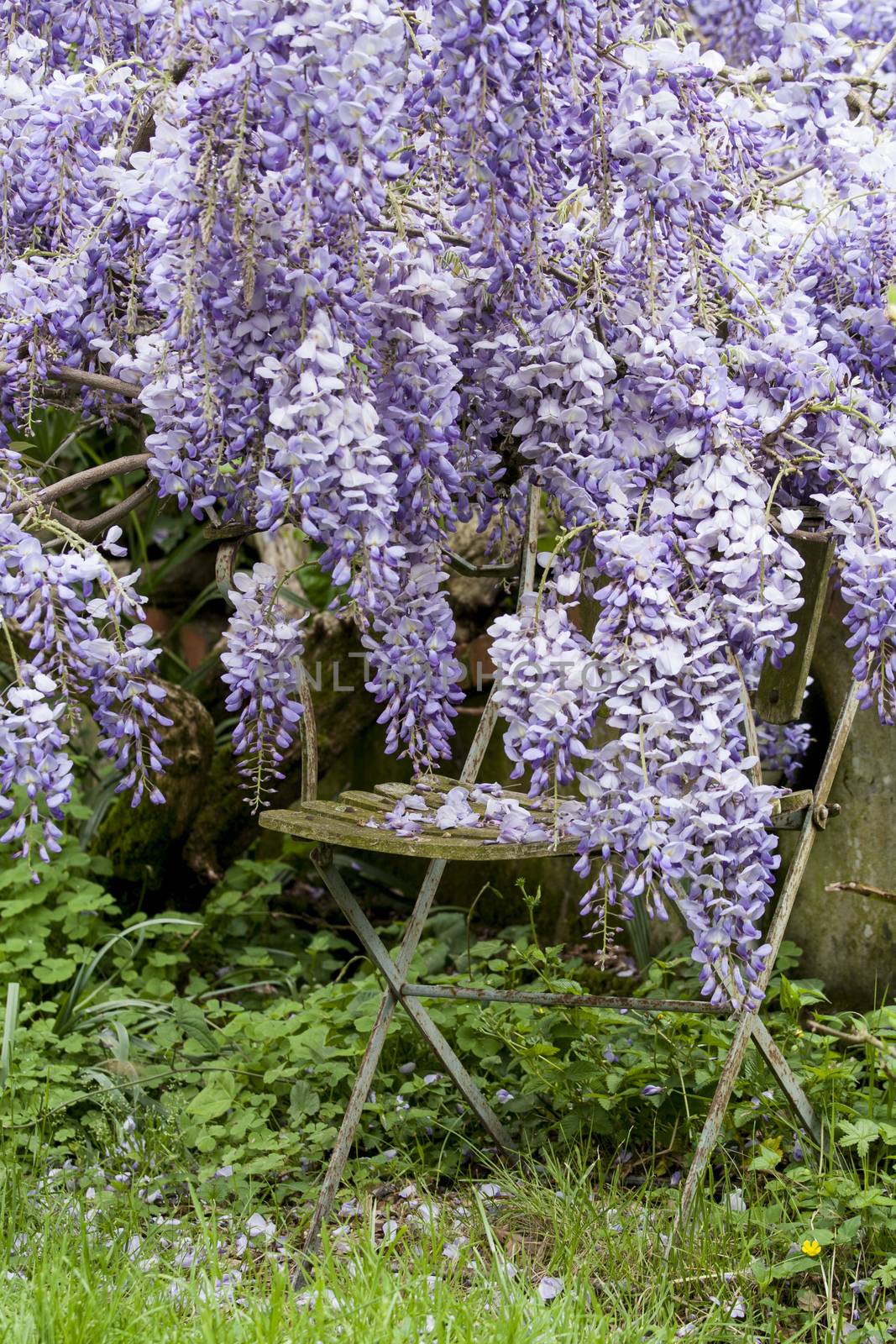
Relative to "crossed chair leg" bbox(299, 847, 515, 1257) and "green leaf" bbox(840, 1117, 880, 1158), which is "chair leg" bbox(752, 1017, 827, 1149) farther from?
"crossed chair leg" bbox(299, 847, 515, 1257)

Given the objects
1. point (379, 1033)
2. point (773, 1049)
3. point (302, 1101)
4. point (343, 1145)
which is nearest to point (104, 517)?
point (379, 1033)

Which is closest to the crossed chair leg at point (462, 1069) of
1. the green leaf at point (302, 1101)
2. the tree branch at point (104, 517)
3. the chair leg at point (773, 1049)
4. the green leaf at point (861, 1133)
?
the chair leg at point (773, 1049)

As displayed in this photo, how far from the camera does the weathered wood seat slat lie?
2037mm

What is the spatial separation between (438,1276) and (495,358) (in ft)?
4.26

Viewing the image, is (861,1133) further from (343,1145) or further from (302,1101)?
(302,1101)

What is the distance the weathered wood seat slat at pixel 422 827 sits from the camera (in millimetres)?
2037

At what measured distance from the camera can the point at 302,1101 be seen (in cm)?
260

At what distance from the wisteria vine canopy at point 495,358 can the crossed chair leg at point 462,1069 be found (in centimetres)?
13

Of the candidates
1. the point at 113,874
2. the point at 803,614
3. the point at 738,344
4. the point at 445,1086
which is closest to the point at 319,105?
the point at 738,344

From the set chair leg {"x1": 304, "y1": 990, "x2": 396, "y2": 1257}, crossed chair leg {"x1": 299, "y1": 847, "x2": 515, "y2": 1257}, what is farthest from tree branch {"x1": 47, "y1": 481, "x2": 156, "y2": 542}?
chair leg {"x1": 304, "y1": 990, "x2": 396, "y2": 1257}

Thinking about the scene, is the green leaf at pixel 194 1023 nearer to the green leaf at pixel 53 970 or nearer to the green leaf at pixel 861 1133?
the green leaf at pixel 53 970

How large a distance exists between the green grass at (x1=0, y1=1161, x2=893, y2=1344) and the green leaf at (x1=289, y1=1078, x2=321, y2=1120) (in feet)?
0.69

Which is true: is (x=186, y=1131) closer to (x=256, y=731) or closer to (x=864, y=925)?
(x=256, y=731)

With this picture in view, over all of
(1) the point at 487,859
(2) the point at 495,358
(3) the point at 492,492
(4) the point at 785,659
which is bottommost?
(1) the point at 487,859
